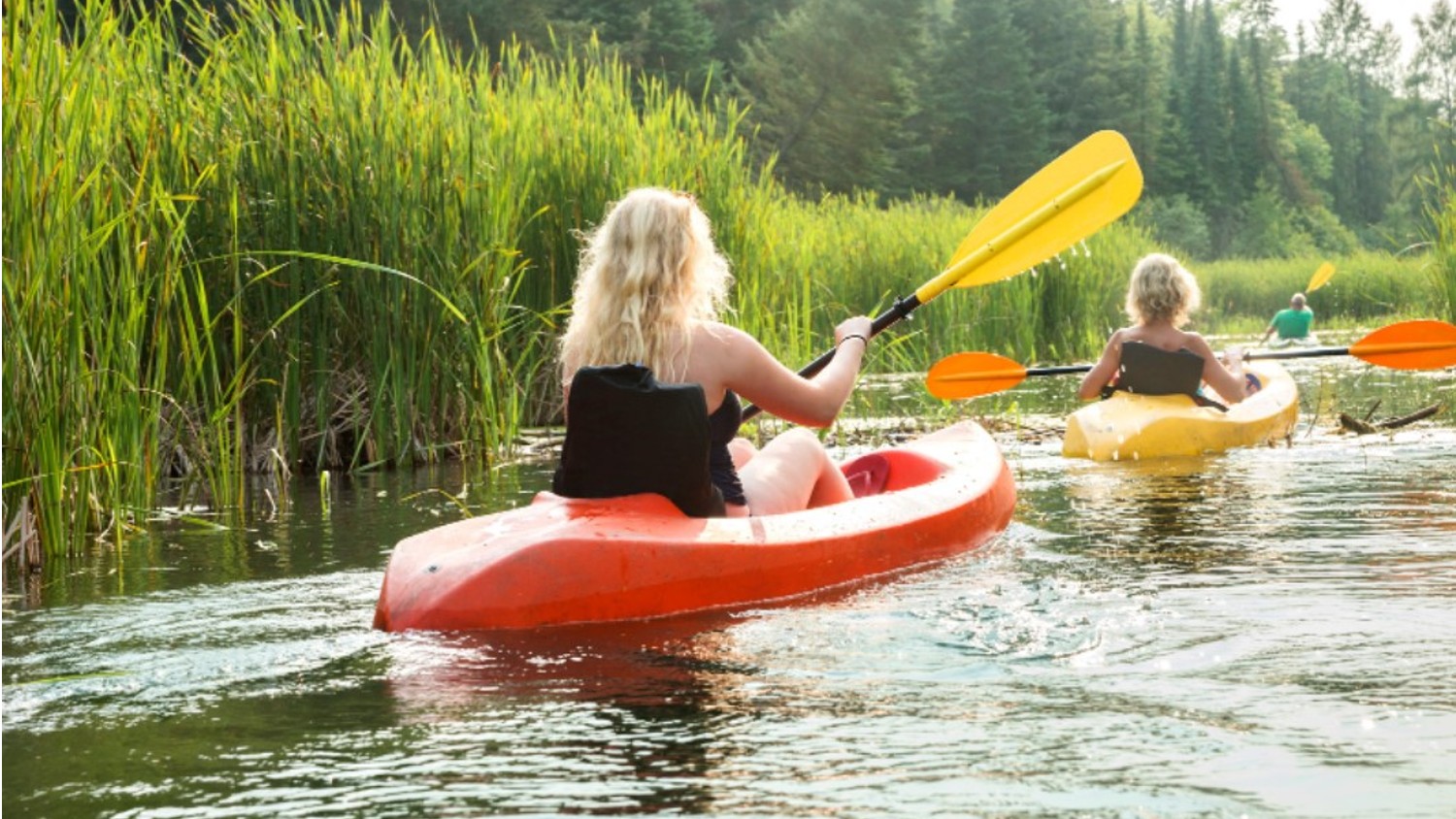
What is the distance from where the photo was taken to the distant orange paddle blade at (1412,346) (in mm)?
8258

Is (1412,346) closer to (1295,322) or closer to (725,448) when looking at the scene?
(725,448)

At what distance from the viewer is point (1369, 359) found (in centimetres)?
845

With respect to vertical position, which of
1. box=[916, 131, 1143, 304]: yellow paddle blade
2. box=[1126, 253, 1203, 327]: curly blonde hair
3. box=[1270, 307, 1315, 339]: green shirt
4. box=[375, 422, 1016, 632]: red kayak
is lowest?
box=[375, 422, 1016, 632]: red kayak

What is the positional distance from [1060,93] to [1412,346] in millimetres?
48720

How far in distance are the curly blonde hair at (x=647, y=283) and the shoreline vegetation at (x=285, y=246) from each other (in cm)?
92

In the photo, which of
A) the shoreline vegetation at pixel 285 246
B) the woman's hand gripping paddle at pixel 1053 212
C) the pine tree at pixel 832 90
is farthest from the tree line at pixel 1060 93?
the woman's hand gripping paddle at pixel 1053 212

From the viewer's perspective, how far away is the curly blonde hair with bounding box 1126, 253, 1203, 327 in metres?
8.35

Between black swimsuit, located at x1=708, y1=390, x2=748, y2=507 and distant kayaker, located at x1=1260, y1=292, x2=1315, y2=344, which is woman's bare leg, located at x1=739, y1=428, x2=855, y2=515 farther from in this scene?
distant kayaker, located at x1=1260, y1=292, x2=1315, y2=344

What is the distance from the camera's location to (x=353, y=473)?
772 centimetres

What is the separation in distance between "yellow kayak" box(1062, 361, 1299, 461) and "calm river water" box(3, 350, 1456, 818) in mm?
2447

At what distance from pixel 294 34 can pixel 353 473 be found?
182 cm

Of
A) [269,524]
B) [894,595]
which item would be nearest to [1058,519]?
[894,595]

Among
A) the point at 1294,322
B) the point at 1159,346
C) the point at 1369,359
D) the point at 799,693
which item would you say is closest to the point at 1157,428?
the point at 1159,346

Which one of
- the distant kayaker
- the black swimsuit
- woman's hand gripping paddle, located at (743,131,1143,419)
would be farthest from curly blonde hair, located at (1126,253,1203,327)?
the distant kayaker
